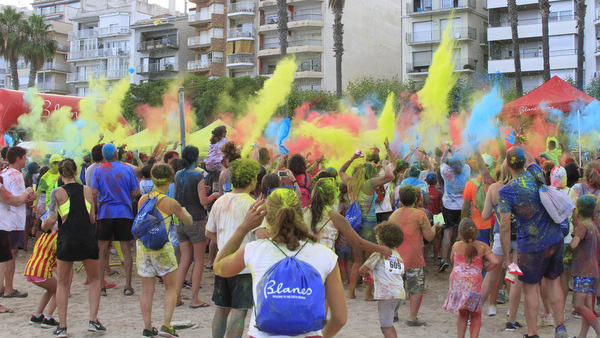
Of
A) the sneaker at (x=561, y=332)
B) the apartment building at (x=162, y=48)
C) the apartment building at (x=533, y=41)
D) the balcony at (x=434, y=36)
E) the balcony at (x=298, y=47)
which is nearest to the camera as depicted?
the sneaker at (x=561, y=332)

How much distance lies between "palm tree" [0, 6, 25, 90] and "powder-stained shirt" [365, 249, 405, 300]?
150ft

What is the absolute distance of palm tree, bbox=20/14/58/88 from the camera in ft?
148

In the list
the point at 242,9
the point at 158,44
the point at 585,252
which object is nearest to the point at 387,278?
the point at 585,252

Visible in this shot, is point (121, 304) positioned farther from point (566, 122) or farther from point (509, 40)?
point (509, 40)

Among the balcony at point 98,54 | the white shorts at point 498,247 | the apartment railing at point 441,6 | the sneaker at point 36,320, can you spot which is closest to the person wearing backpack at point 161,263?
the sneaker at point 36,320

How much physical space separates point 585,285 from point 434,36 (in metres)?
40.1

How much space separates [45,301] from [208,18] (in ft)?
165

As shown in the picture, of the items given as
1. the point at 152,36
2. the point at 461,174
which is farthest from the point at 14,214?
the point at 152,36

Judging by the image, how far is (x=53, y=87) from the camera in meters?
67.5

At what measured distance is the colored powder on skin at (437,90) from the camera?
43.2ft

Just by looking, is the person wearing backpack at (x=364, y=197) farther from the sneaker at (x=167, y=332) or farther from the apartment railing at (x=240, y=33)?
the apartment railing at (x=240, y=33)

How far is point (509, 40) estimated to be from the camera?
41.6 m

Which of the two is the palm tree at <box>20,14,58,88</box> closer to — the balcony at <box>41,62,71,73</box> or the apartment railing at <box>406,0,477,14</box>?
the balcony at <box>41,62,71,73</box>

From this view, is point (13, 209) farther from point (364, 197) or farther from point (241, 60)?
Result: point (241, 60)
